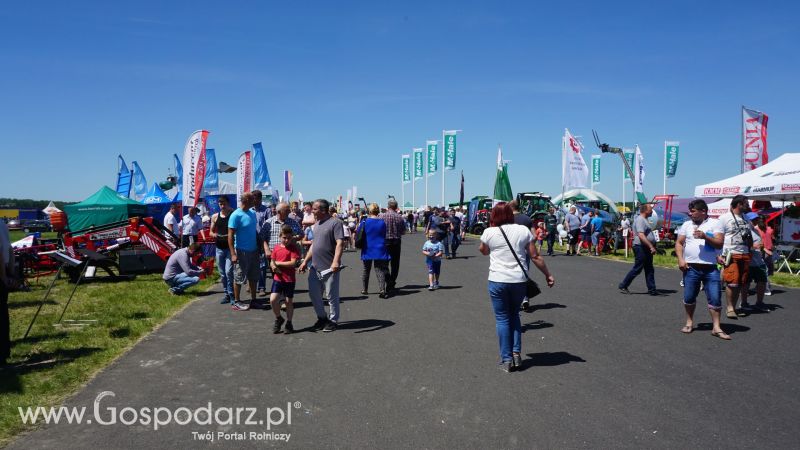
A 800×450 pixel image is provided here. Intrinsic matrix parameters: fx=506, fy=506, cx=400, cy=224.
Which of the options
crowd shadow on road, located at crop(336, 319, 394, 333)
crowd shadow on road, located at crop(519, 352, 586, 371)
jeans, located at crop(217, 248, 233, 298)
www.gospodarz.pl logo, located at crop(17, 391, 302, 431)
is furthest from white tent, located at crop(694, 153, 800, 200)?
www.gospodarz.pl logo, located at crop(17, 391, 302, 431)

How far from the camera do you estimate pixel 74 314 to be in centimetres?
830

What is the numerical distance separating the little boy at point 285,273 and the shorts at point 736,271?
21.3 feet

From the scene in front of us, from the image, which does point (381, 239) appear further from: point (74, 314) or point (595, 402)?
point (595, 402)

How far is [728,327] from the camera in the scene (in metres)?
7.22

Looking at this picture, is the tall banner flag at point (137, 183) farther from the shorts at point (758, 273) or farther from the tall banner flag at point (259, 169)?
the shorts at point (758, 273)

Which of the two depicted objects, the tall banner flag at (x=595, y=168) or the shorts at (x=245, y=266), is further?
the tall banner flag at (x=595, y=168)

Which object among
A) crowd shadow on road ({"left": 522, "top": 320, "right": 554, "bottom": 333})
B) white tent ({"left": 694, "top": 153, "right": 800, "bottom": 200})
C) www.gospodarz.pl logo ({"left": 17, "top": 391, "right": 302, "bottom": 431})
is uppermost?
white tent ({"left": 694, "top": 153, "right": 800, "bottom": 200})

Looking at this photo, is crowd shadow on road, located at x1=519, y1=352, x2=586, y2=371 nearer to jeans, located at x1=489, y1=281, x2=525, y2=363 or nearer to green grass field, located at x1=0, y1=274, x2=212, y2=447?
jeans, located at x1=489, y1=281, x2=525, y2=363

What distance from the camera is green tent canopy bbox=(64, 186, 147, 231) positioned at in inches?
766

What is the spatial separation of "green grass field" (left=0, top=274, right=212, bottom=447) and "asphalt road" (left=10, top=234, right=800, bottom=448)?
266mm

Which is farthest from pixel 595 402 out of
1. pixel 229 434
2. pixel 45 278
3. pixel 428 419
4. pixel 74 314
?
pixel 45 278

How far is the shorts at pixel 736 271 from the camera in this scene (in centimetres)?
768

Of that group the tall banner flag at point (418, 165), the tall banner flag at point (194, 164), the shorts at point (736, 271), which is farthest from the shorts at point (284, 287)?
the tall banner flag at point (418, 165)

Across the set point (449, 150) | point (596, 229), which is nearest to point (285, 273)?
point (596, 229)
